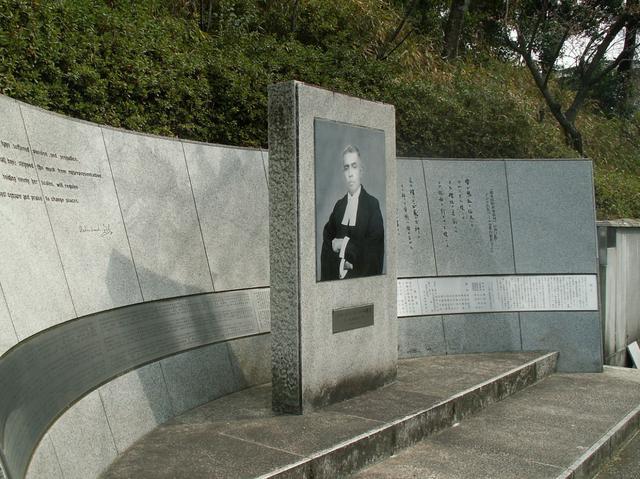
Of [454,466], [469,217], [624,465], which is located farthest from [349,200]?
[624,465]

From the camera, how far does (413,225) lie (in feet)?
26.2

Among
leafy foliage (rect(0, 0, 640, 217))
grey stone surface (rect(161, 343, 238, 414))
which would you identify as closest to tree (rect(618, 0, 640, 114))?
leafy foliage (rect(0, 0, 640, 217))

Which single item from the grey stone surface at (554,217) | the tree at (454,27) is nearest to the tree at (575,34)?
the tree at (454,27)

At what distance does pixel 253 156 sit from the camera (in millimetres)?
6559

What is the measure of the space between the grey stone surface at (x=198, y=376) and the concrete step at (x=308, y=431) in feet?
0.32

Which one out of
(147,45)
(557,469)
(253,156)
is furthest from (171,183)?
(557,469)

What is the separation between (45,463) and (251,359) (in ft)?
9.42

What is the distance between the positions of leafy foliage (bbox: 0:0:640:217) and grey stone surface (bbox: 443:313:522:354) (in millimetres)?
2997

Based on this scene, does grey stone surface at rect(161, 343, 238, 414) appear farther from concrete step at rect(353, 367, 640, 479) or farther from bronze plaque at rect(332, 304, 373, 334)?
concrete step at rect(353, 367, 640, 479)

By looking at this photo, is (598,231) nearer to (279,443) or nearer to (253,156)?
(253,156)

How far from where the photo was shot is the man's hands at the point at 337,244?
5.63m

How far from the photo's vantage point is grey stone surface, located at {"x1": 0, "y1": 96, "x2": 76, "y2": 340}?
12.1 ft

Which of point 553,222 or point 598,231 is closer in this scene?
point 553,222

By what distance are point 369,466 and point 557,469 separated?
128cm
